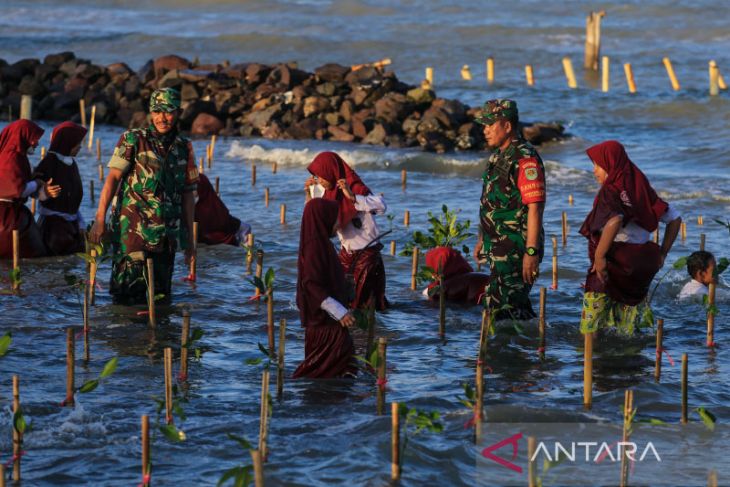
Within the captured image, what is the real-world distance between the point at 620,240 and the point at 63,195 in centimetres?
527

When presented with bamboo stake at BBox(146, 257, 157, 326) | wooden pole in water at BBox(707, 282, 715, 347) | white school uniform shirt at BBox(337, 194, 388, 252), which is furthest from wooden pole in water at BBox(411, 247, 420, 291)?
wooden pole in water at BBox(707, 282, 715, 347)

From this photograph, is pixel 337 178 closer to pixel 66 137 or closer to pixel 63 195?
pixel 66 137

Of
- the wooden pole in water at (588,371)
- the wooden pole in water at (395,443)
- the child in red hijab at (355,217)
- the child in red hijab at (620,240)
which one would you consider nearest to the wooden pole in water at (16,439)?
the wooden pole in water at (395,443)

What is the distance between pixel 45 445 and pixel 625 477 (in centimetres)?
293

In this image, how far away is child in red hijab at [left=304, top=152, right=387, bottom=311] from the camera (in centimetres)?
909

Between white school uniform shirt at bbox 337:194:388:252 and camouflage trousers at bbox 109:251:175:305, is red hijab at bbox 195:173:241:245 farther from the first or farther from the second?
white school uniform shirt at bbox 337:194:388:252

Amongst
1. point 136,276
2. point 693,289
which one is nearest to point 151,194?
point 136,276

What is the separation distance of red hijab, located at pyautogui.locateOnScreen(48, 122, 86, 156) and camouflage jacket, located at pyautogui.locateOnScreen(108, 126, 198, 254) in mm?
2010

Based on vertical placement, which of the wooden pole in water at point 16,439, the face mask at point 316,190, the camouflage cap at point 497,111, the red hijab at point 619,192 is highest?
the camouflage cap at point 497,111

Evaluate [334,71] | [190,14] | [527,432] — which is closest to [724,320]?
[527,432]

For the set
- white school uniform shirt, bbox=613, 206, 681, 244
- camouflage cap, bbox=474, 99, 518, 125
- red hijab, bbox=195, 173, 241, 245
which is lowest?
red hijab, bbox=195, 173, 241, 245

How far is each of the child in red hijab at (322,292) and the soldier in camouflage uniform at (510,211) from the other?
157cm

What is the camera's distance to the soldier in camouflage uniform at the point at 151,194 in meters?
8.84

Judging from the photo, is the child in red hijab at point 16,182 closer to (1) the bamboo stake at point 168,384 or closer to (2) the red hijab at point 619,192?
(1) the bamboo stake at point 168,384
